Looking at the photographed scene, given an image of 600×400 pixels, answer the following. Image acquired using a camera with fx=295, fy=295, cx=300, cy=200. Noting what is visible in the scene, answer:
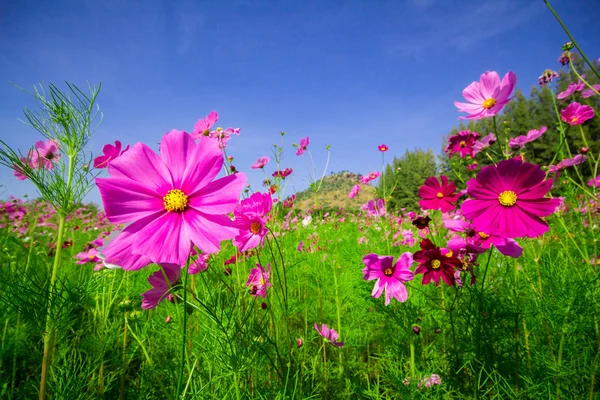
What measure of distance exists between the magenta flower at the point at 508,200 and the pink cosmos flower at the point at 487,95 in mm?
175

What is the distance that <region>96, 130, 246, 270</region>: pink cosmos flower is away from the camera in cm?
55

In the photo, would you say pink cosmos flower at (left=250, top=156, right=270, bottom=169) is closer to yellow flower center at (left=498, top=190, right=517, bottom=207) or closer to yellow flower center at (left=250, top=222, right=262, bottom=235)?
yellow flower center at (left=250, top=222, right=262, bottom=235)

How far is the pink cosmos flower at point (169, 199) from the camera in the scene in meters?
0.55

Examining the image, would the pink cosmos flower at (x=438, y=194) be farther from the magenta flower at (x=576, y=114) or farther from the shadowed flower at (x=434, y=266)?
the magenta flower at (x=576, y=114)

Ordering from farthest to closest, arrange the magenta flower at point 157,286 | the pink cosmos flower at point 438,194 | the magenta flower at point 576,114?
the magenta flower at point 576,114
the pink cosmos flower at point 438,194
the magenta flower at point 157,286

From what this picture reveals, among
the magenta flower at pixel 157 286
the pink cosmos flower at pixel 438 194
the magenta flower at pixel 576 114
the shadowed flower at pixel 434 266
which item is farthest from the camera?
the magenta flower at pixel 576 114

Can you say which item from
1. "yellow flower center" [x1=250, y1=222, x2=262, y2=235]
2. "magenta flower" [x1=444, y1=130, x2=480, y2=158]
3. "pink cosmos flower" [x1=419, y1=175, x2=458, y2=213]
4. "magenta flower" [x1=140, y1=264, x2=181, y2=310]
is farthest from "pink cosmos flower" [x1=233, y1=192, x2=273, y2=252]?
"magenta flower" [x1=444, y1=130, x2=480, y2=158]

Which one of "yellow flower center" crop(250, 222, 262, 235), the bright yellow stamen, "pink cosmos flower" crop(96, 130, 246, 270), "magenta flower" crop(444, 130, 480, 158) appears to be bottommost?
"pink cosmos flower" crop(96, 130, 246, 270)

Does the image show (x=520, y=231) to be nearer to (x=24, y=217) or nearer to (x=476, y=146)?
(x=476, y=146)

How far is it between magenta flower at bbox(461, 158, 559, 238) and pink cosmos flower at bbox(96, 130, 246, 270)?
0.67 metres

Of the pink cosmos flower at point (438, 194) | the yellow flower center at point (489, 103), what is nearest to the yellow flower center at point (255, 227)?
the pink cosmos flower at point (438, 194)

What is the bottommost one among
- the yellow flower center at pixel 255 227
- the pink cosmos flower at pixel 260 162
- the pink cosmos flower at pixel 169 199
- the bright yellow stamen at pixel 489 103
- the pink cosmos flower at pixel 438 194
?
the pink cosmos flower at pixel 169 199

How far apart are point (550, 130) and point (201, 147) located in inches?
1103

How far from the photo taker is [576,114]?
136 cm
